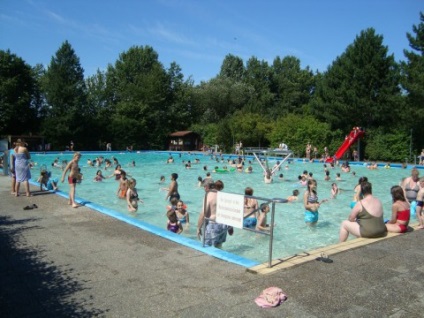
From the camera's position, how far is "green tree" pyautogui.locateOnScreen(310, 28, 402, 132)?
3419 centimetres

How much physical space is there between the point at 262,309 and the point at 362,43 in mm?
35759

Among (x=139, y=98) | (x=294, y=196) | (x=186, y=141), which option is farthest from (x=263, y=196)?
(x=139, y=98)

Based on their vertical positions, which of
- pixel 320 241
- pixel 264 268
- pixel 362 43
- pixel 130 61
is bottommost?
pixel 320 241

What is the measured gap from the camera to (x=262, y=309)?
13.8 ft

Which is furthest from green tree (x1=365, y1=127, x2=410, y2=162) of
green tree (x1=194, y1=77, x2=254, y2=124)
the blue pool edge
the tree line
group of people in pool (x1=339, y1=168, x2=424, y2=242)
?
the blue pool edge

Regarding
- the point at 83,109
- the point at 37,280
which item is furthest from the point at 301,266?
the point at 83,109

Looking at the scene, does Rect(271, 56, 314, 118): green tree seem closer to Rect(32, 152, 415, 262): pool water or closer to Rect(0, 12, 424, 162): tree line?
Rect(0, 12, 424, 162): tree line

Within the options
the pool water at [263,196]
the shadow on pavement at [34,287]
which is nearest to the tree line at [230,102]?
the pool water at [263,196]

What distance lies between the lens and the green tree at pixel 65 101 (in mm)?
46594

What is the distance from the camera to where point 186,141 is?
2079 inches

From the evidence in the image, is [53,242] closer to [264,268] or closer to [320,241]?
[264,268]

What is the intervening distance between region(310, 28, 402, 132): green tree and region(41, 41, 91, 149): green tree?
30997 mm

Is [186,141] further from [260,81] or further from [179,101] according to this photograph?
[260,81]

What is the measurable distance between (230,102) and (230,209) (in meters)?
56.0
